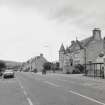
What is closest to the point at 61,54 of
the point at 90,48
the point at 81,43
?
the point at 81,43

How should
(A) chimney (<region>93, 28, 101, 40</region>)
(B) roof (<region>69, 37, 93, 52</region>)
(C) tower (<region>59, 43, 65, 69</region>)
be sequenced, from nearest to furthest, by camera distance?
(A) chimney (<region>93, 28, 101, 40</region>) < (B) roof (<region>69, 37, 93, 52</region>) < (C) tower (<region>59, 43, 65, 69</region>)

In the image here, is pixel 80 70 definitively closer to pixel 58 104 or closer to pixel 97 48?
pixel 97 48

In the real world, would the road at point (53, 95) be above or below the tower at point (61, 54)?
below

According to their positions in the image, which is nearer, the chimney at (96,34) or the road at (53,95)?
the road at (53,95)

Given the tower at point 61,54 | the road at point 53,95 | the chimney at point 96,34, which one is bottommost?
the road at point 53,95

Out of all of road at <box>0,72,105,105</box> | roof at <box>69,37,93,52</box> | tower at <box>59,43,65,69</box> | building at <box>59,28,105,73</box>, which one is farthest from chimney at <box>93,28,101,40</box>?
road at <box>0,72,105,105</box>

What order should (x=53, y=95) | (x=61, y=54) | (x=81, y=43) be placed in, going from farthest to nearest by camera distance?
(x=61, y=54)
(x=81, y=43)
(x=53, y=95)

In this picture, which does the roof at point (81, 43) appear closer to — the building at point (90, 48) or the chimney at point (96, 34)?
the building at point (90, 48)

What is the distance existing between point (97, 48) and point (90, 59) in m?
4.93

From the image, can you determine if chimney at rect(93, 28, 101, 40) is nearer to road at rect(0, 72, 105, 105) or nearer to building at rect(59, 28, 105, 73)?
building at rect(59, 28, 105, 73)

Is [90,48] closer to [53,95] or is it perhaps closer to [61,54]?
[61,54]

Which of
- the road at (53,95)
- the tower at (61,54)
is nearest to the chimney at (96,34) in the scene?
the tower at (61,54)

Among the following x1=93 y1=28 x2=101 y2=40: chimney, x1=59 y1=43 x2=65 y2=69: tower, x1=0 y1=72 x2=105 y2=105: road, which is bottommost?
x1=0 y1=72 x2=105 y2=105: road

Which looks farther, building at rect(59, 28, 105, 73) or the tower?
the tower
